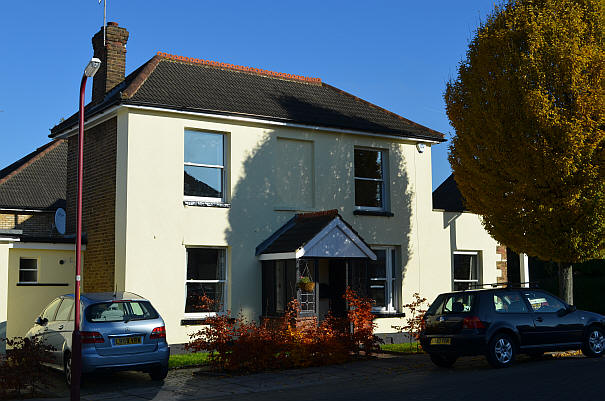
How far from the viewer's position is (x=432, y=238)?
71.7 feet

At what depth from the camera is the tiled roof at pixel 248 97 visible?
18109 mm

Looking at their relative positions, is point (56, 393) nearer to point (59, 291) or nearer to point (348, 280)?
point (59, 291)

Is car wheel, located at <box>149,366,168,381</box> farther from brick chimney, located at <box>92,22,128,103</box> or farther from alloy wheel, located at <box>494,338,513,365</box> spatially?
brick chimney, located at <box>92,22,128,103</box>

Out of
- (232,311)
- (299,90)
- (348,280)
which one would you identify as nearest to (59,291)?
(232,311)

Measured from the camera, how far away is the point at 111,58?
2025 cm

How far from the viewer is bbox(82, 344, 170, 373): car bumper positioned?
489 inches

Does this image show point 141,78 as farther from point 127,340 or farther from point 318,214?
point 127,340

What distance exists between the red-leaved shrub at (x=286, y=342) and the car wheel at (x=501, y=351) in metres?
3.31

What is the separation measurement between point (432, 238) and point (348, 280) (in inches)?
183

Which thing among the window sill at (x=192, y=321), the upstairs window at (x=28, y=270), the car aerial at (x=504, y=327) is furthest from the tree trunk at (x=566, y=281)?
the upstairs window at (x=28, y=270)

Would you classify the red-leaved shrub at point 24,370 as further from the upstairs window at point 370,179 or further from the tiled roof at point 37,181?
the tiled roof at point 37,181

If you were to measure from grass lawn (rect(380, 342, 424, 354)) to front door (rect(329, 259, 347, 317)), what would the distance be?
1541 mm

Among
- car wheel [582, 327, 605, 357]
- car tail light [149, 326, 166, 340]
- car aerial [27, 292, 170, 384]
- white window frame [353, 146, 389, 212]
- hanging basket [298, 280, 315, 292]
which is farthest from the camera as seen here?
white window frame [353, 146, 389, 212]

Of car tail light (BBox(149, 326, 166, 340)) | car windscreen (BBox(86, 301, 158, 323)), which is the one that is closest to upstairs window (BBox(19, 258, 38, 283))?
car windscreen (BBox(86, 301, 158, 323))
